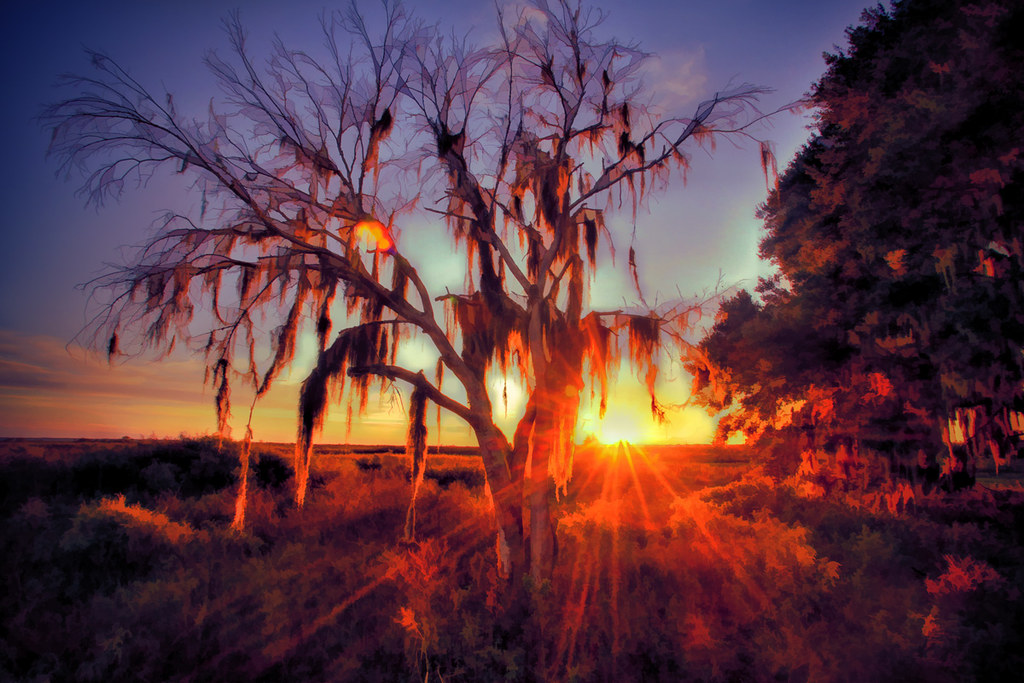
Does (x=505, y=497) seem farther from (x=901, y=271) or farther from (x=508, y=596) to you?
(x=901, y=271)

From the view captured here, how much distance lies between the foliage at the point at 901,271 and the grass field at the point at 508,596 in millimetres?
2318

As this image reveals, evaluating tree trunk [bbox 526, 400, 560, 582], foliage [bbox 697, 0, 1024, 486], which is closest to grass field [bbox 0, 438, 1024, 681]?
A: tree trunk [bbox 526, 400, 560, 582]

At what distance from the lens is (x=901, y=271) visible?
848 cm

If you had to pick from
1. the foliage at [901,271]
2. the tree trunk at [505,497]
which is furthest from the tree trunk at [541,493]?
the foliage at [901,271]

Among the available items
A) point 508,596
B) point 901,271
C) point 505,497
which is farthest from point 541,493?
point 901,271

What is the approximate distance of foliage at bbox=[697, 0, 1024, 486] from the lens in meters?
7.71

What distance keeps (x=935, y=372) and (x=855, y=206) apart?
3538 millimetres

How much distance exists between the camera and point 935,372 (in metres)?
8.80

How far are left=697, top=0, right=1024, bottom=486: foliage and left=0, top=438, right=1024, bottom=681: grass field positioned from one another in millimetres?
2318

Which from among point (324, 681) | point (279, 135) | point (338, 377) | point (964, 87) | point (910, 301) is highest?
point (964, 87)

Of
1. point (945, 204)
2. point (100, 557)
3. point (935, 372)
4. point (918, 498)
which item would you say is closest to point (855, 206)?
point (945, 204)

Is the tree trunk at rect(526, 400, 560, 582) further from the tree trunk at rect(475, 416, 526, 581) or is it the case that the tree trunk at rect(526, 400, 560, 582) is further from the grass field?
the grass field

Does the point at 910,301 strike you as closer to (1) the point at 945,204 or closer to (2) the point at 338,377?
(1) the point at 945,204

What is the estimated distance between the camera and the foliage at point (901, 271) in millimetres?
7711
